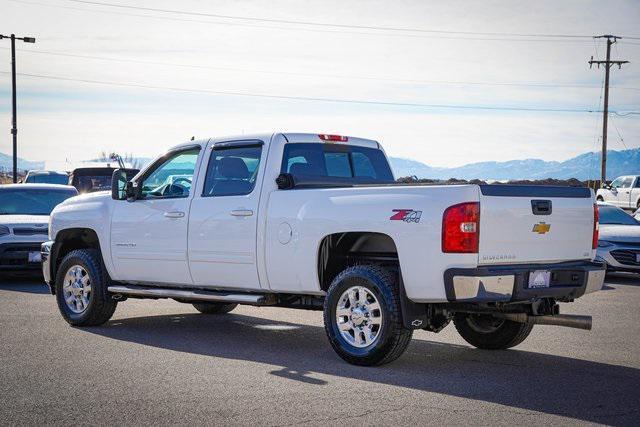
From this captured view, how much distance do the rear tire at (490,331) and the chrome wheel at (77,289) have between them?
4.34 m

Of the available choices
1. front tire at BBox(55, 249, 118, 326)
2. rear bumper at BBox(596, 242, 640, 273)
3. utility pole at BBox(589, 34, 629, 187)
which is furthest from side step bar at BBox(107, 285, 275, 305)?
utility pole at BBox(589, 34, 629, 187)

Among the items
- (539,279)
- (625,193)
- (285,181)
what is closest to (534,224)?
(539,279)

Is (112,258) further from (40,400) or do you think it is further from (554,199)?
(554,199)

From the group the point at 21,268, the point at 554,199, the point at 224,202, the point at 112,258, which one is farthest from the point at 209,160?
the point at 21,268

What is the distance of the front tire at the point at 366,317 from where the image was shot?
8094 mm

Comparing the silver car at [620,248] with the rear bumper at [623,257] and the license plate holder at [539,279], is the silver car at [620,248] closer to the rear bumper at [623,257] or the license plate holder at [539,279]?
the rear bumper at [623,257]

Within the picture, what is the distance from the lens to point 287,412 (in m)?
6.55

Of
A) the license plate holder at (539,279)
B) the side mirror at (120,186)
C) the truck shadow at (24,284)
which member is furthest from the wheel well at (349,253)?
the truck shadow at (24,284)

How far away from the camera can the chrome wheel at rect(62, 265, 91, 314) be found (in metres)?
11.0

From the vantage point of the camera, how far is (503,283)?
7.69 metres

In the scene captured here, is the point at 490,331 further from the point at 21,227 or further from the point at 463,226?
the point at 21,227

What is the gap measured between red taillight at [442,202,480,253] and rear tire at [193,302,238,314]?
5081 millimetres

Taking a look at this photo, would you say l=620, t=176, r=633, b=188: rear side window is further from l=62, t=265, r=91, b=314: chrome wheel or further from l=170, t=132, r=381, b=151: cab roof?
l=62, t=265, r=91, b=314: chrome wheel

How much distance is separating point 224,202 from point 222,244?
43 centimetres
